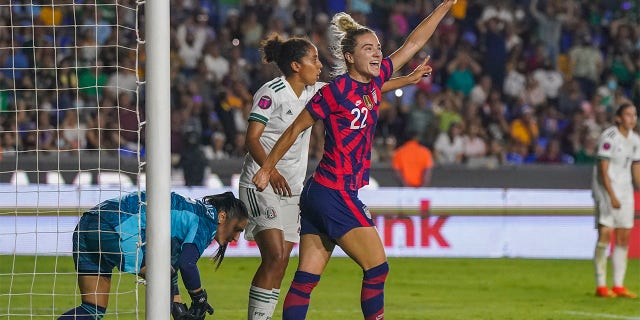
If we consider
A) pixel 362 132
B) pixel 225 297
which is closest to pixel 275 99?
pixel 362 132

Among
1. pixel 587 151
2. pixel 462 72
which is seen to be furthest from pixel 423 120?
pixel 587 151

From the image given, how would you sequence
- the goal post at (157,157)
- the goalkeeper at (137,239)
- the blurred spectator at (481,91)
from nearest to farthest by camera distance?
the goal post at (157,157), the goalkeeper at (137,239), the blurred spectator at (481,91)

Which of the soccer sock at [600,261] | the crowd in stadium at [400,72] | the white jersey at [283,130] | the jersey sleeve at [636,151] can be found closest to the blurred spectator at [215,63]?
the crowd in stadium at [400,72]

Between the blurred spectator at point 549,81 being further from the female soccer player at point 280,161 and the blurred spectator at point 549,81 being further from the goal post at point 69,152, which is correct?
the female soccer player at point 280,161

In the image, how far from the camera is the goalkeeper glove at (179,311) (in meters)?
7.71

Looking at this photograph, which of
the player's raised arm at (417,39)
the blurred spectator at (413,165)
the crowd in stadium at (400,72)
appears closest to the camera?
the player's raised arm at (417,39)

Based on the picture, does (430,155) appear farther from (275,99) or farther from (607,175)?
(275,99)

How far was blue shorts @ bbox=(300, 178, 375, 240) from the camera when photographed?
8.00m

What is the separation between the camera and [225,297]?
1284 centimetres

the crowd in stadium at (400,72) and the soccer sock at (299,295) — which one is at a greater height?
the crowd in stadium at (400,72)

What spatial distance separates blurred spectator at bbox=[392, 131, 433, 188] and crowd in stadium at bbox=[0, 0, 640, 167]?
85cm

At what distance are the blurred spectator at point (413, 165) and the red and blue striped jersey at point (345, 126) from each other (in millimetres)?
10623

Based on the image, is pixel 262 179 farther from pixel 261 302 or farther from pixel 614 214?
pixel 614 214

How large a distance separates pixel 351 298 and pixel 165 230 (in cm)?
613
